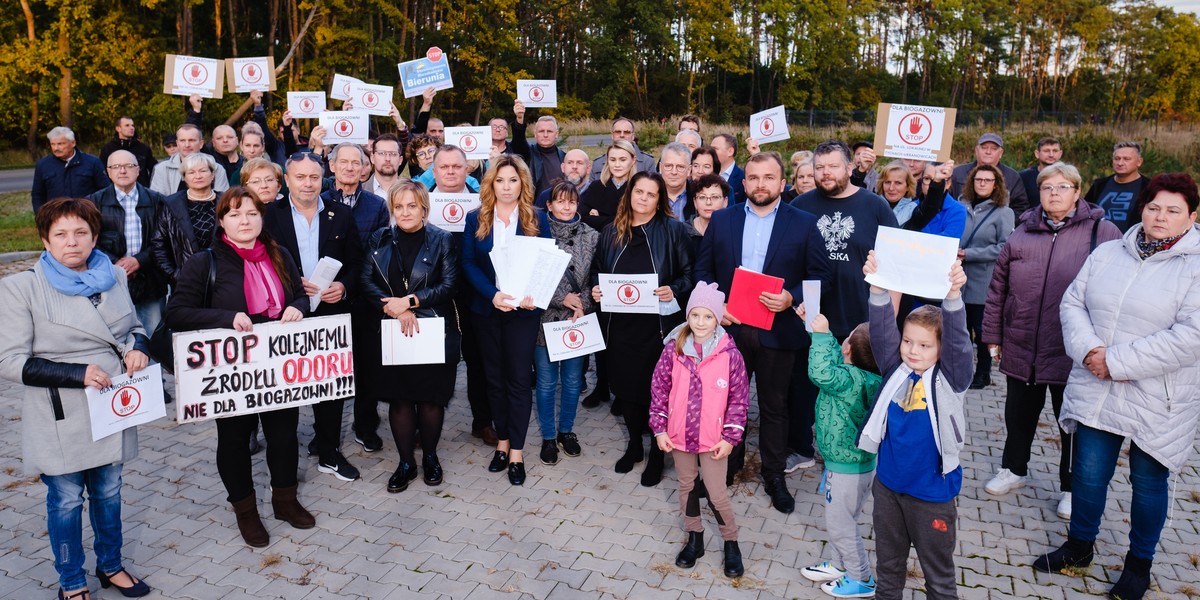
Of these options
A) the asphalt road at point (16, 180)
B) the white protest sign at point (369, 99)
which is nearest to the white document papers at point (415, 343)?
the white protest sign at point (369, 99)

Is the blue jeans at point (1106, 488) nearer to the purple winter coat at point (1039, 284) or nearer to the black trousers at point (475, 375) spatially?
the purple winter coat at point (1039, 284)

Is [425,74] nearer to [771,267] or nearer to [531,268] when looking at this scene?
[531,268]

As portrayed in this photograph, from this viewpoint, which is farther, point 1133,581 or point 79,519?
point 1133,581

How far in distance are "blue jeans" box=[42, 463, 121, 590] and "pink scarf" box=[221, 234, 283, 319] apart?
1.13 m

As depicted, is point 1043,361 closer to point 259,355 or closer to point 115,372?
point 259,355

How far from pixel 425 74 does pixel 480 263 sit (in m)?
4.76

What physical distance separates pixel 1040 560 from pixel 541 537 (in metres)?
2.97

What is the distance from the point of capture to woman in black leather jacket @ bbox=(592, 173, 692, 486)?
5.66 m

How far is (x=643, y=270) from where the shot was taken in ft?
18.6

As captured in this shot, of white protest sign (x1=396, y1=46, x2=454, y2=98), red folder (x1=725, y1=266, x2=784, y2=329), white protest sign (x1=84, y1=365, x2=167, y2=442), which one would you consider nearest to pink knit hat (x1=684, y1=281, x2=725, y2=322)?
red folder (x1=725, y1=266, x2=784, y2=329)

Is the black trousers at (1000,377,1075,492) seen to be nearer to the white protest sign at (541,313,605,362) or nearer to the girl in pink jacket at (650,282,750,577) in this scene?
the girl in pink jacket at (650,282,750,577)

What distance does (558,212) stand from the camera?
5910 mm

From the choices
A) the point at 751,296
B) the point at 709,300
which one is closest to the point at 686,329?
the point at 709,300

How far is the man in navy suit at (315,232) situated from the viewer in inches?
209
